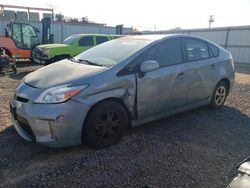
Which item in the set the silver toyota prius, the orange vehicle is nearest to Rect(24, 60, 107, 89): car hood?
the silver toyota prius

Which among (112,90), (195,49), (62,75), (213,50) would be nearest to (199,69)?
(195,49)

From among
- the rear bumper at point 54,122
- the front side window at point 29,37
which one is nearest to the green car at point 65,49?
the front side window at point 29,37

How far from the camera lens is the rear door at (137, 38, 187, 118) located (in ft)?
12.3

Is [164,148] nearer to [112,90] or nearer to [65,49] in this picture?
[112,90]

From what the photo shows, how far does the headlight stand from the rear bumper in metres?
0.07

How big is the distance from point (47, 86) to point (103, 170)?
1.30 m

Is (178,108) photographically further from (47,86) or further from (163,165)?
(47,86)

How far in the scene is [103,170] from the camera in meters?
2.94

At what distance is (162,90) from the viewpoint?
395cm

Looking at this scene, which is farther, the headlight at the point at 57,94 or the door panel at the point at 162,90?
the door panel at the point at 162,90

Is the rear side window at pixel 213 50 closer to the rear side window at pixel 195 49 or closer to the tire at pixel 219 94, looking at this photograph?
the rear side window at pixel 195 49

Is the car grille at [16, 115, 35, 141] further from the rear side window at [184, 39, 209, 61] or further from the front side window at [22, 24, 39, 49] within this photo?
the front side window at [22, 24, 39, 49]

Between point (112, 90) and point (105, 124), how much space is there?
1.64 feet

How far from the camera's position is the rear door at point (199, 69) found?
14.6ft
